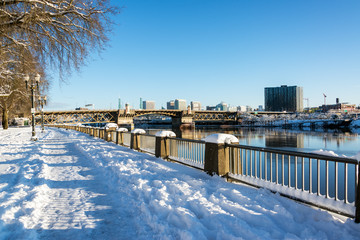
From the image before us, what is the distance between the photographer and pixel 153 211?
14.7 ft

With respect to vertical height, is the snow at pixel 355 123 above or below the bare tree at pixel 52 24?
below

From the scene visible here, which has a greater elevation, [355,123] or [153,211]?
[153,211]

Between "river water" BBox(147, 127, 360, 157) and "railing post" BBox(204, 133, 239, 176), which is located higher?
"railing post" BBox(204, 133, 239, 176)

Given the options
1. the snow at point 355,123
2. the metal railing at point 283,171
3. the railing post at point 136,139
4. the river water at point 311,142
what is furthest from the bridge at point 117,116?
the metal railing at point 283,171

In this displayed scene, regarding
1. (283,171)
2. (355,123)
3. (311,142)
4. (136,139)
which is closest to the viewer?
(283,171)

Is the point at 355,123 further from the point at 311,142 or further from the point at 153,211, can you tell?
the point at 153,211

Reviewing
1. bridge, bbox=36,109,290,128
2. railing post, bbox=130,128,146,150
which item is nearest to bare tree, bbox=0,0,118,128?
railing post, bbox=130,128,146,150

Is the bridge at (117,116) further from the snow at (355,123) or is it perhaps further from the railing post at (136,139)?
the railing post at (136,139)

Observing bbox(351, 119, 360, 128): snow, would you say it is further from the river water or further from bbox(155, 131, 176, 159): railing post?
bbox(155, 131, 176, 159): railing post

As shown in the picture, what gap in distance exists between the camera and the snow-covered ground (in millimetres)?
3710

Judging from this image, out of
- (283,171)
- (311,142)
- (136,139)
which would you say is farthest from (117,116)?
(283,171)

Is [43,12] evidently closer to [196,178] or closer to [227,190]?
[196,178]

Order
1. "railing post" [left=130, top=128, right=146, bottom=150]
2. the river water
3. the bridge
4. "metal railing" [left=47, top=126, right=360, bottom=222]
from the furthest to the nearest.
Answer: the bridge < the river water < "railing post" [left=130, top=128, right=146, bottom=150] < "metal railing" [left=47, top=126, right=360, bottom=222]

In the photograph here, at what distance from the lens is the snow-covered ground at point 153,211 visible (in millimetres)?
3710
